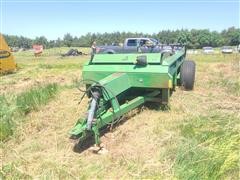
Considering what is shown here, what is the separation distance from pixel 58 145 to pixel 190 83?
408 cm

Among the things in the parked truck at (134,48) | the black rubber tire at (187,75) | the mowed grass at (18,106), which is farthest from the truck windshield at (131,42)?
the mowed grass at (18,106)

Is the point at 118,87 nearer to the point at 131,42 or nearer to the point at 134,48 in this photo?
the point at 134,48

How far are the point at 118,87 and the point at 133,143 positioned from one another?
39.4 inches

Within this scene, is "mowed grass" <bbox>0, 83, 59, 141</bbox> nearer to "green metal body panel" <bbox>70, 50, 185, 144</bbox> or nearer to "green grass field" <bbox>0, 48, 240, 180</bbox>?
"green grass field" <bbox>0, 48, 240, 180</bbox>

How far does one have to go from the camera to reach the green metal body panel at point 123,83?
4723 mm

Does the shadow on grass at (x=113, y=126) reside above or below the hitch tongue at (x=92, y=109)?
below

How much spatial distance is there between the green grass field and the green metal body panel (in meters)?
0.27

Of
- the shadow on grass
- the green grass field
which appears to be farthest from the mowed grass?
the shadow on grass

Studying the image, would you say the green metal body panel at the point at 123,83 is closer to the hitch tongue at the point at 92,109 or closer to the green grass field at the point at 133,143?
the hitch tongue at the point at 92,109

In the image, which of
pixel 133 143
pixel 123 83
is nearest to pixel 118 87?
pixel 123 83

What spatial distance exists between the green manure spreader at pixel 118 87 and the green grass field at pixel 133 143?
0.25 m

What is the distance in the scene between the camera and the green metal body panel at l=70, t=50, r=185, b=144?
15.5 ft

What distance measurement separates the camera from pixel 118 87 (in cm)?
518

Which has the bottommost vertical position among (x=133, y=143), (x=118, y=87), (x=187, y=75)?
(x=133, y=143)
